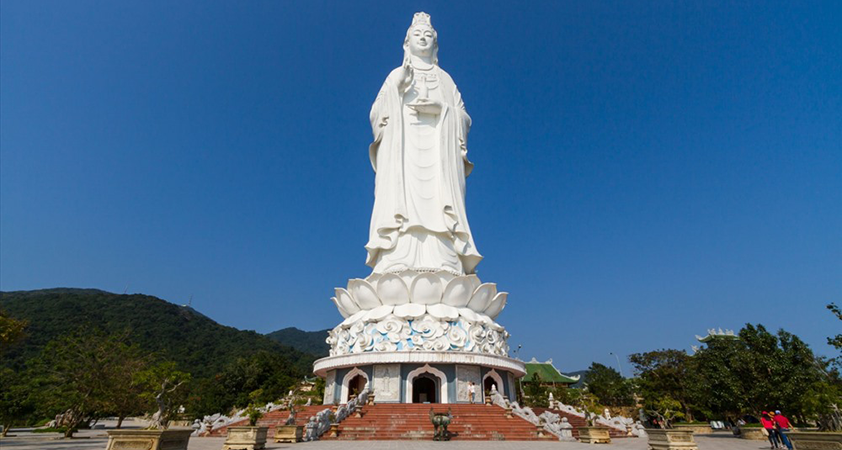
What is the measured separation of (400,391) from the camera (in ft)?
53.0

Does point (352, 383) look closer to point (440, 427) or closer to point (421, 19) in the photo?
point (440, 427)

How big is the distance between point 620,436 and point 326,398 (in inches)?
399

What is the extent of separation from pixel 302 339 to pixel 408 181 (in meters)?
104

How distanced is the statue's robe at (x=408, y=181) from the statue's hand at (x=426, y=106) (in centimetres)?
25

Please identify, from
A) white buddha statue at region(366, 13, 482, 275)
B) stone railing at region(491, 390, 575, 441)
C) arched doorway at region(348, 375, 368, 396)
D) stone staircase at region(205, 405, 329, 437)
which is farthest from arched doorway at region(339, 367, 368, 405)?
stone railing at region(491, 390, 575, 441)

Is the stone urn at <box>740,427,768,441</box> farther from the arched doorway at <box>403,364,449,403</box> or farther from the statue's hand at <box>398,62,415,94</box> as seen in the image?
the statue's hand at <box>398,62,415,94</box>

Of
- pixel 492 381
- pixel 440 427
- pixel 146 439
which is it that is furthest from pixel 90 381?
pixel 146 439

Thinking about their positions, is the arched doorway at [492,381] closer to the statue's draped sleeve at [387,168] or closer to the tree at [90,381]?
the statue's draped sleeve at [387,168]

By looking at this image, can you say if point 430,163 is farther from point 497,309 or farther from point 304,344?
point 304,344

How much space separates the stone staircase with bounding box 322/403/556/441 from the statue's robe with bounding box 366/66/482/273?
232 inches

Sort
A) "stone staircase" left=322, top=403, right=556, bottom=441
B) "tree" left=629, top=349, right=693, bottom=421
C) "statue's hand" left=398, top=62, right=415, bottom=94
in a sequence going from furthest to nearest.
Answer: "tree" left=629, top=349, right=693, bottom=421 → "statue's hand" left=398, top=62, right=415, bottom=94 → "stone staircase" left=322, top=403, right=556, bottom=441

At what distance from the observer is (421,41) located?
23.0 m

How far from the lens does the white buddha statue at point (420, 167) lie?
19281mm

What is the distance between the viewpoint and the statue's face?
23000 millimetres
